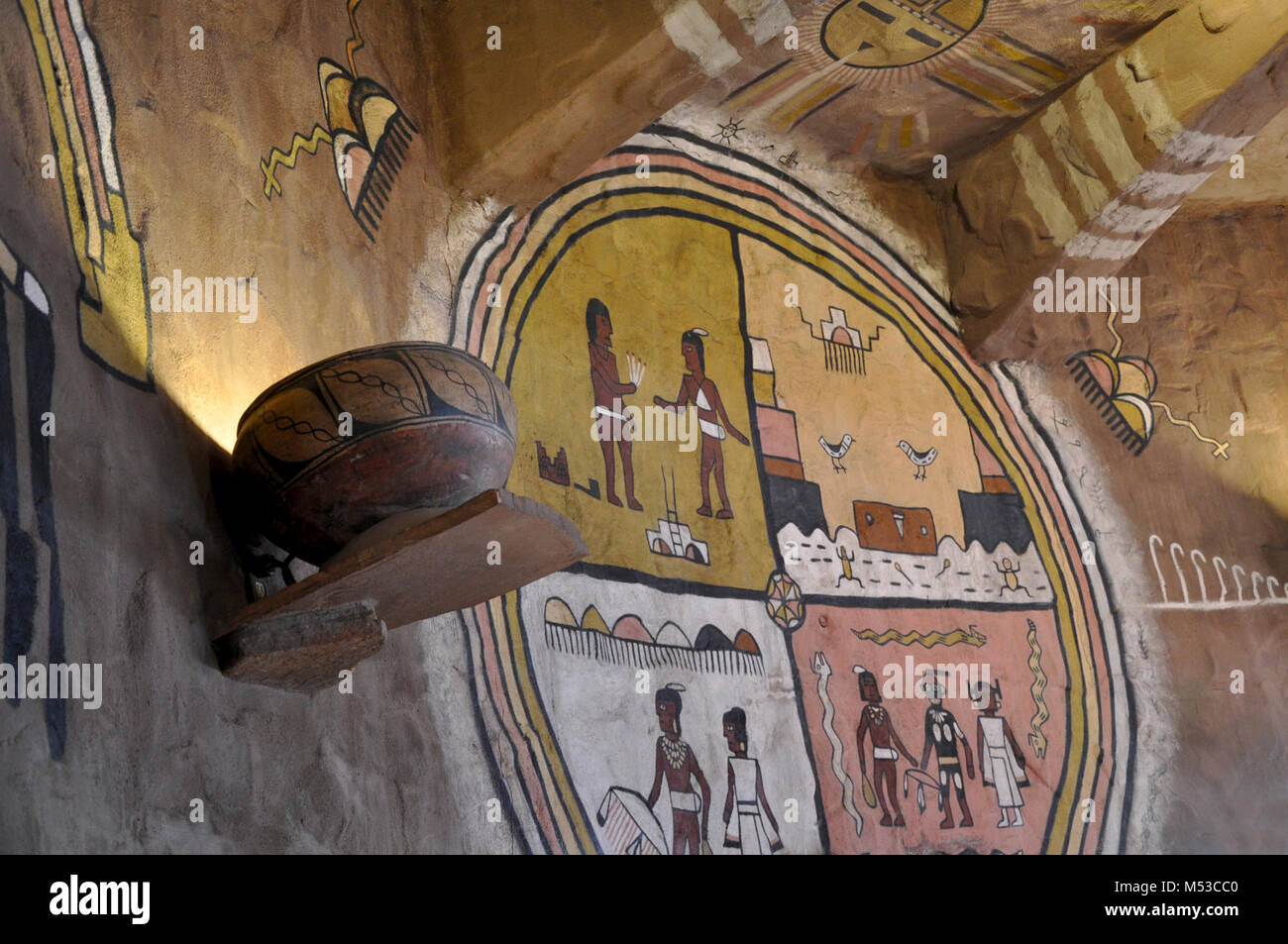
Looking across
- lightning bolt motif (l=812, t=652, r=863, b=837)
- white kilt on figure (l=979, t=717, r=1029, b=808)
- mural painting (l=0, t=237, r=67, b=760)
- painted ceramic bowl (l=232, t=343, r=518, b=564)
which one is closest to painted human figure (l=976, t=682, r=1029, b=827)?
white kilt on figure (l=979, t=717, r=1029, b=808)

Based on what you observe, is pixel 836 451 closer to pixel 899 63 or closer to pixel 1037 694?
pixel 1037 694

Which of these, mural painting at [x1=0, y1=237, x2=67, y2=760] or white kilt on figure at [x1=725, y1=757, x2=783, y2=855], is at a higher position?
mural painting at [x1=0, y1=237, x2=67, y2=760]

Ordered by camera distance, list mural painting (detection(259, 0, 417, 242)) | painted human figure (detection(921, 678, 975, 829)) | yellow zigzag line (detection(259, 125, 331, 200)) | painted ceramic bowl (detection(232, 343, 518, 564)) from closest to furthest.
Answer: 1. painted ceramic bowl (detection(232, 343, 518, 564))
2. yellow zigzag line (detection(259, 125, 331, 200))
3. mural painting (detection(259, 0, 417, 242))
4. painted human figure (detection(921, 678, 975, 829))

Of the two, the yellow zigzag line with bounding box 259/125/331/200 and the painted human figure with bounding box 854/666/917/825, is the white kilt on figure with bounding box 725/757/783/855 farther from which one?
the yellow zigzag line with bounding box 259/125/331/200

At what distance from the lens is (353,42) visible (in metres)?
4.10

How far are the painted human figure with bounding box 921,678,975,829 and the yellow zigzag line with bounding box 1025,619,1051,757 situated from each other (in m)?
0.37

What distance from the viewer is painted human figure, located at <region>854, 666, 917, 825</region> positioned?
5047 mm

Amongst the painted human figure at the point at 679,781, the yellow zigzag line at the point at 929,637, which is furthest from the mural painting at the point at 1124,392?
the painted human figure at the point at 679,781

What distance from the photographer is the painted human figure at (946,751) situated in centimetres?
524

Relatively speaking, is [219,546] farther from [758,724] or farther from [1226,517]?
[1226,517]

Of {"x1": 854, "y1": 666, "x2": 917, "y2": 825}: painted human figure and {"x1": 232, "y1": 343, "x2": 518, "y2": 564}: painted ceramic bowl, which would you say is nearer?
{"x1": 232, "y1": 343, "x2": 518, "y2": 564}: painted ceramic bowl

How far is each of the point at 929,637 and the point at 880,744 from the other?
0.59 meters

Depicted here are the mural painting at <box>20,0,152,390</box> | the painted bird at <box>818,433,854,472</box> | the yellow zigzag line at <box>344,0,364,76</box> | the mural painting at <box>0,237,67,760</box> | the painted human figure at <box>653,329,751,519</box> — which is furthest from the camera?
the painted bird at <box>818,433,854,472</box>
